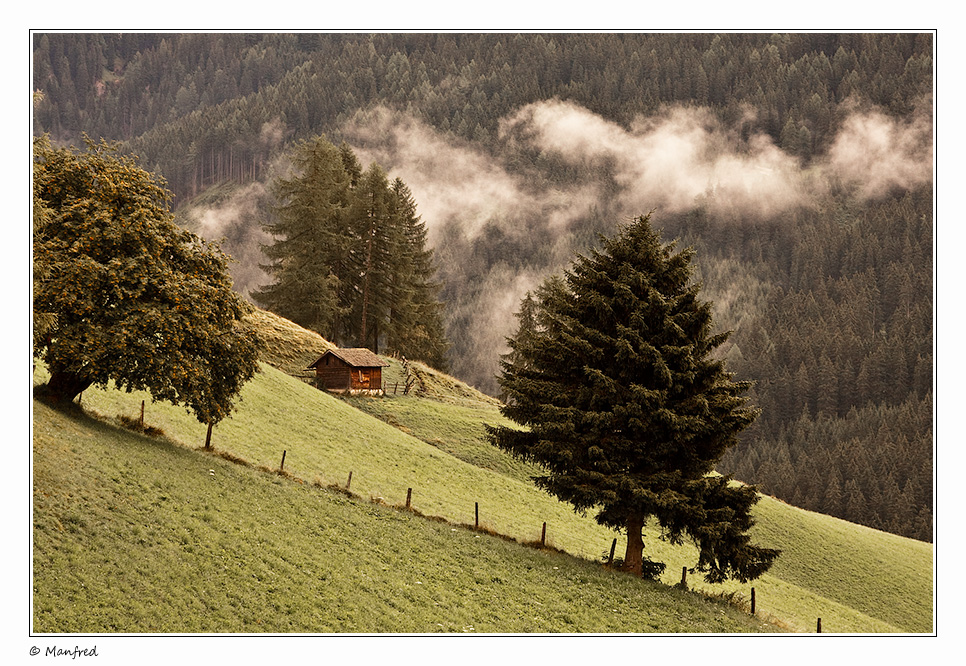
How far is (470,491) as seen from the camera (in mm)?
42250

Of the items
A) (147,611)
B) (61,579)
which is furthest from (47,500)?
(147,611)

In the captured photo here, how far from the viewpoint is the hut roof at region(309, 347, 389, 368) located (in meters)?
61.0

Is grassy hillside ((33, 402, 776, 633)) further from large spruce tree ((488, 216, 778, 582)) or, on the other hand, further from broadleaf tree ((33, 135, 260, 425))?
large spruce tree ((488, 216, 778, 582))

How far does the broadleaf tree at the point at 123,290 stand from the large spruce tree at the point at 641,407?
10.8m

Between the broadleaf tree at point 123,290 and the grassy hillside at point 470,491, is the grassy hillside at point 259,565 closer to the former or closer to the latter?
the grassy hillside at point 470,491

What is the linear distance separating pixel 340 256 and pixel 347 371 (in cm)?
1678

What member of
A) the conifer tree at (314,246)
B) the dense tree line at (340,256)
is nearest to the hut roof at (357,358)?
the dense tree line at (340,256)

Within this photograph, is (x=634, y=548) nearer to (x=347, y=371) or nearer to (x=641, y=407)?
(x=641, y=407)

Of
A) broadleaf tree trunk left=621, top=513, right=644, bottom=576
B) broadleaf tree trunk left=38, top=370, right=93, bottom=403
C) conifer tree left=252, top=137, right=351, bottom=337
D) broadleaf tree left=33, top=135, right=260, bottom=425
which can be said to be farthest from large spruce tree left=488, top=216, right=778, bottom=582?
conifer tree left=252, top=137, right=351, bottom=337

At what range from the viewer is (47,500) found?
62.8ft

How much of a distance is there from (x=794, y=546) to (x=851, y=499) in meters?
98.7

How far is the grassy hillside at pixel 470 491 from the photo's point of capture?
33750mm

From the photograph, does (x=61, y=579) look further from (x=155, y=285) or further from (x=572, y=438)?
(x=572, y=438)

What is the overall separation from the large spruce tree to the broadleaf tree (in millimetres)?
10751
